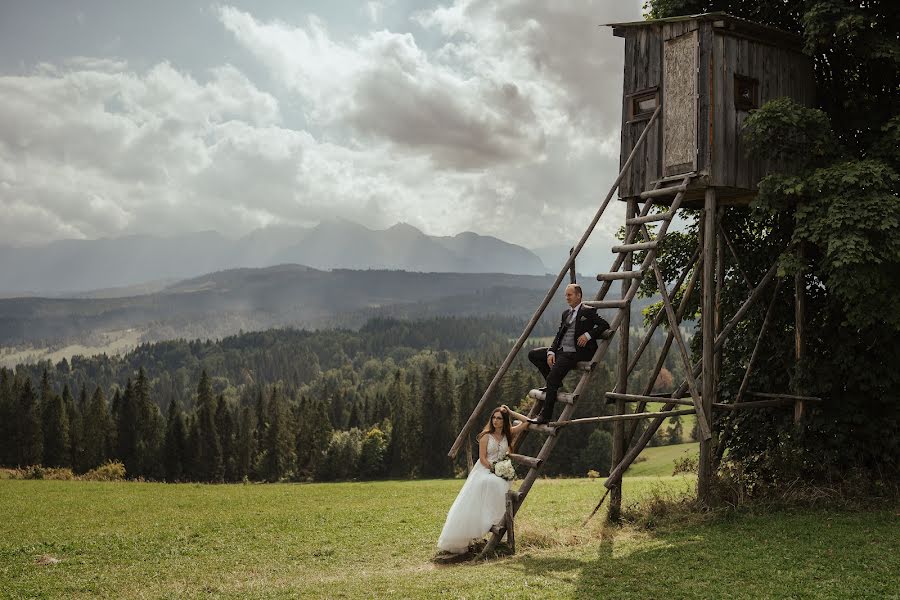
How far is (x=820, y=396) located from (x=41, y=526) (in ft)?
72.1

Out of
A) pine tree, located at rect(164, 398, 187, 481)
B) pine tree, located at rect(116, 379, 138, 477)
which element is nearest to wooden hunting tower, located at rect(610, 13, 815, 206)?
pine tree, located at rect(164, 398, 187, 481)

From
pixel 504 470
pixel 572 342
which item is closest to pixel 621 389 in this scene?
pixel 572 342

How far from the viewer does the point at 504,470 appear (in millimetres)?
14977

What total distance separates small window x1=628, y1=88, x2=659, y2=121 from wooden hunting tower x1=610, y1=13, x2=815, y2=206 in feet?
0.09

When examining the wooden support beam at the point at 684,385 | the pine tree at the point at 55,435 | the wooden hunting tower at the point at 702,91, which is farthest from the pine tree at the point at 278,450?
the wooden hunting tower at the point at 702,91

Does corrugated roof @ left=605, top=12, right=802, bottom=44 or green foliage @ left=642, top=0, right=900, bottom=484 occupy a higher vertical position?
corrugated roof @ left=605, top=12, right=802, bottom=44

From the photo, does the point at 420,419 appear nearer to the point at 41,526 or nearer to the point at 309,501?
the point at 309,501

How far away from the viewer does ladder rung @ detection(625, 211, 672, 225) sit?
1658cm

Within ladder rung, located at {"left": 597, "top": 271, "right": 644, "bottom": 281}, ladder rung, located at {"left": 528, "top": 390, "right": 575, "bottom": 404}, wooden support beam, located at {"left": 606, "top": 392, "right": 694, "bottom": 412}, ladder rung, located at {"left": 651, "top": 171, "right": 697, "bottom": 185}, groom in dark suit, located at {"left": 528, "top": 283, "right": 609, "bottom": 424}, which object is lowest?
wooden support beam, located at {"left": 606, "top": 392, "right": 694, "bottom": 412}

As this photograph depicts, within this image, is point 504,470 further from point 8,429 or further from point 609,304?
point 8,429

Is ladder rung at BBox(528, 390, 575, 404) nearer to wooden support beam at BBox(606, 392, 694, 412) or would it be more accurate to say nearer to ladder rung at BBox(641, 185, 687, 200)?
wooden support beam at BBox(606, 392, 694, 412)

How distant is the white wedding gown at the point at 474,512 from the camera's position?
14578 millimetres

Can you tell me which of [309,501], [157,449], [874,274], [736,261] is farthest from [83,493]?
[157,449]

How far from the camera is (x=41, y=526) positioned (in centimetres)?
2164
